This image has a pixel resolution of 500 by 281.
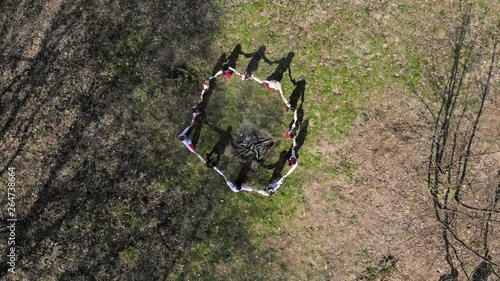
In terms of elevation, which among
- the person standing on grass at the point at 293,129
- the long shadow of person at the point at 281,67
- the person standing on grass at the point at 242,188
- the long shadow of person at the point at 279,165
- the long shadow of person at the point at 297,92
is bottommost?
the person standing on grass at the point at 242,188

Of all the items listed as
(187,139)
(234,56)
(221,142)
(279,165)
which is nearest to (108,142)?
(187,139)

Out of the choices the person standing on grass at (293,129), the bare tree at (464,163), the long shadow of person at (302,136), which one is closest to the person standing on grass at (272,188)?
the long shadow of person at (302,136)

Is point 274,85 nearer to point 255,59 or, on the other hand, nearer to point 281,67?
point 281,67

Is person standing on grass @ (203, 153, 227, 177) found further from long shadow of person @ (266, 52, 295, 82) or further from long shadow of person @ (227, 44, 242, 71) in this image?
long shadow of person @ (266, 52, 295, 82)

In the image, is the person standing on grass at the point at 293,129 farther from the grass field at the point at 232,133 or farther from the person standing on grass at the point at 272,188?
the person standing on grass at the point at 272,188

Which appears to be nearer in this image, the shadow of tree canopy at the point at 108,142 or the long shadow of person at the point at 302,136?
the long shadow of person at the point at 302,136

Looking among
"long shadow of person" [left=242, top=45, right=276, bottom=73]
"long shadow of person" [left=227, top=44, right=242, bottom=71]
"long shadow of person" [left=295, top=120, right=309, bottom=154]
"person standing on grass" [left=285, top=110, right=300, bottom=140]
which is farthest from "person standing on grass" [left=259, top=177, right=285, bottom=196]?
"long shadow of person" [left=227, top=44, right=242, bottom=71]

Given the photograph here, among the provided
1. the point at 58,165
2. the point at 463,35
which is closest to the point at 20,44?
the point at 58,165

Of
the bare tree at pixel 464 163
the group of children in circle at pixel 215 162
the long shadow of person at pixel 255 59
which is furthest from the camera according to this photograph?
the long shadow of person at pixel 255 59
